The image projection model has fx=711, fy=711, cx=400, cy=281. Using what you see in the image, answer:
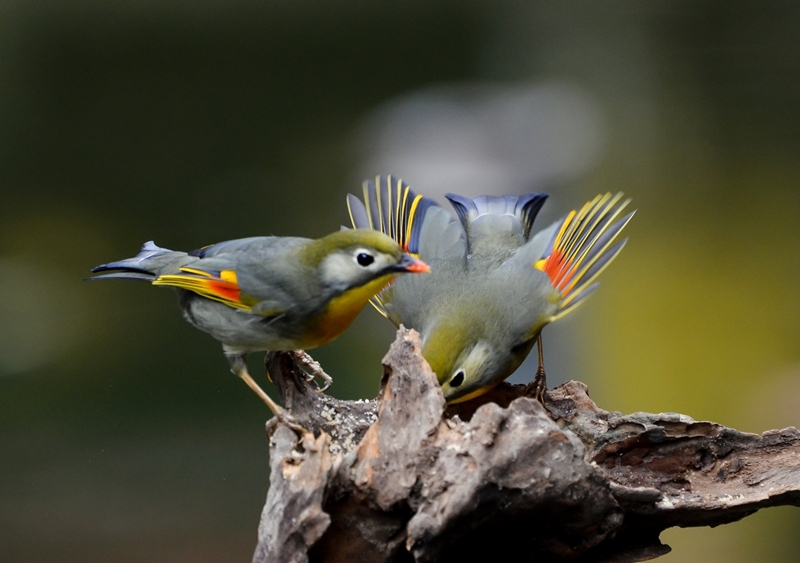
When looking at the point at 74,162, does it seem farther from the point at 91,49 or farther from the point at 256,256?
the point at 256,256

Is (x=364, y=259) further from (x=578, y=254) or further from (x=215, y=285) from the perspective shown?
(x=578, y=254)

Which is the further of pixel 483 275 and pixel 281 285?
pixel 483 275

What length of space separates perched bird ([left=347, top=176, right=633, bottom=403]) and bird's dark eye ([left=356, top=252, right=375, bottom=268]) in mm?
280

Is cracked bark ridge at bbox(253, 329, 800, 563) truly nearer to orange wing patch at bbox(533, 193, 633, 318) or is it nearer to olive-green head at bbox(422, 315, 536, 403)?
olive-green head at bbox(422, 315, 536, 403)

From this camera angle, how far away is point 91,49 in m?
2.36

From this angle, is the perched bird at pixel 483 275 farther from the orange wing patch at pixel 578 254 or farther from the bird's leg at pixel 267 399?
the bird's leg at pixel 267 399

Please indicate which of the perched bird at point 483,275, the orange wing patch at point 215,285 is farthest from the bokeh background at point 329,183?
the orange wing patch at point 215,285

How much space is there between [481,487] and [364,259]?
17.9 inches

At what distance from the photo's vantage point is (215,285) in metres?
1.39

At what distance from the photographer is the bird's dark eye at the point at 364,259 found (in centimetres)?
125

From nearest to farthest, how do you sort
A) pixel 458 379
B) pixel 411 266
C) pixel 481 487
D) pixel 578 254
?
1. pixel 481 487
2. pixel 411 266
3. pixel 458 379
4. pixel 578 254

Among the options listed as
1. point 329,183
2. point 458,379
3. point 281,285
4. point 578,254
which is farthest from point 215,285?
point 329,183

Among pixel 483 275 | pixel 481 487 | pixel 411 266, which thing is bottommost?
pixel 481 487

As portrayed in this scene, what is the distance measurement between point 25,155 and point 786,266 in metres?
2.66
